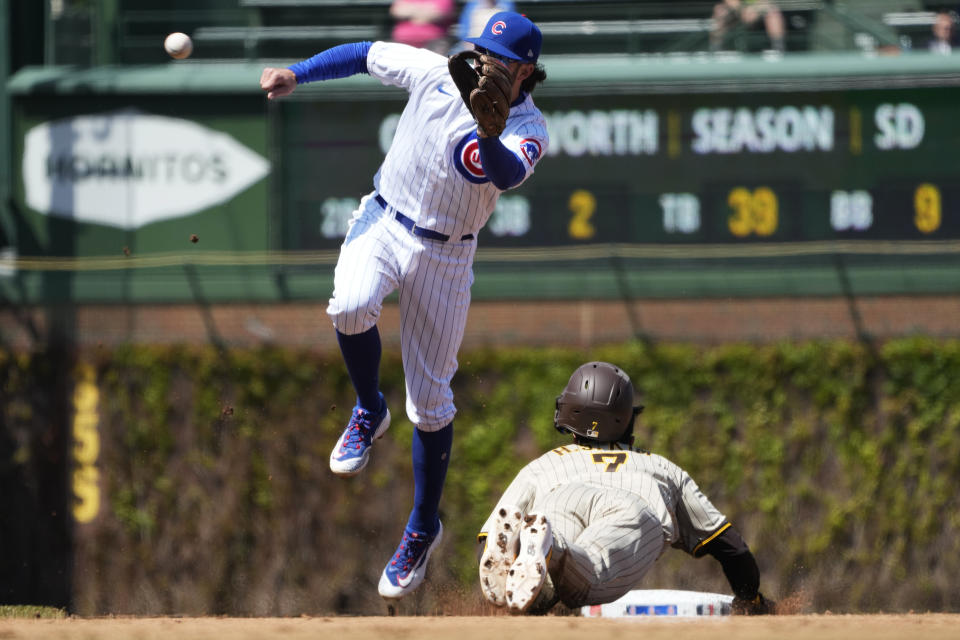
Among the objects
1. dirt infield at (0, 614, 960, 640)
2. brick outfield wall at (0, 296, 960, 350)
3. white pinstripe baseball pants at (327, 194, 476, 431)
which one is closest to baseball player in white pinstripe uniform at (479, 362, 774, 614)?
dirt infield at (0, 614, 960, 640)

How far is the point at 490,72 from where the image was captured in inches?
151

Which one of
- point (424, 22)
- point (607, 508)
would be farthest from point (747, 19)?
point (607, 508)

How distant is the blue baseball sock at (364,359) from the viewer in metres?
4.84

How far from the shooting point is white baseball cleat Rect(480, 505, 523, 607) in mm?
3789

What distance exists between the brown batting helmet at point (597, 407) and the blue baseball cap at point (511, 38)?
44.7 inches

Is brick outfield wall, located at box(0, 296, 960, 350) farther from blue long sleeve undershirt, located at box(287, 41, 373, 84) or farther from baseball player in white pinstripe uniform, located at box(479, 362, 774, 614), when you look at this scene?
baseball player in white pinstripe uniform, located at box(479, 362, 774, 614)

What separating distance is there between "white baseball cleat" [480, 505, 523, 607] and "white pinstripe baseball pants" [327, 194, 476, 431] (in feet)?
3.55

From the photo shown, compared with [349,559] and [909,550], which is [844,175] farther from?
[349,559]

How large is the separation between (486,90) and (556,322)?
18.5 ft

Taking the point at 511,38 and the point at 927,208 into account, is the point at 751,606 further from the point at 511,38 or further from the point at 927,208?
the point at 927,208

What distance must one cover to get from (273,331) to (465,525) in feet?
6.72

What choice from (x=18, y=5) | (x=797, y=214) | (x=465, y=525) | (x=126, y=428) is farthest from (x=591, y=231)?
(x=18, y=5)

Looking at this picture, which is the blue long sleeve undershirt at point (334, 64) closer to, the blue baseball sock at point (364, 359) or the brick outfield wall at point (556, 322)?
Result: the blue baseball sock at point (364, 359)

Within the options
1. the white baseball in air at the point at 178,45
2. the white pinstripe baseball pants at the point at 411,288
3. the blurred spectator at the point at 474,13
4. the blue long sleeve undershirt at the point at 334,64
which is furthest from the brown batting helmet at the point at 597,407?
the blurred spectator at the point at 474,13
